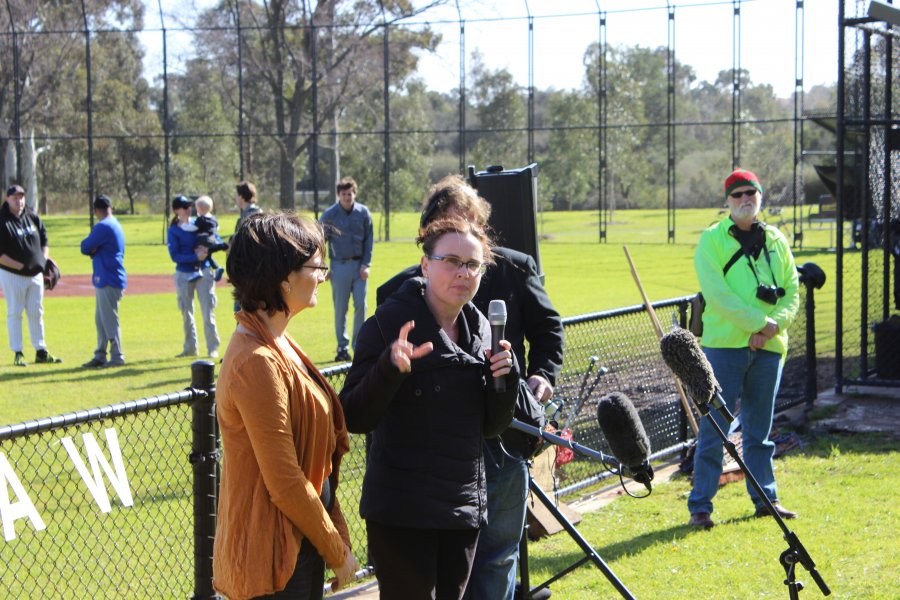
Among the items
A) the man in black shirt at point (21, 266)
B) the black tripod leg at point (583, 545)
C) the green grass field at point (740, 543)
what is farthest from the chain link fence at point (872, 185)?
the man in black shirt at point (21, 266)

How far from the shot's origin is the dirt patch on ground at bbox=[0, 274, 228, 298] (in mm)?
23384

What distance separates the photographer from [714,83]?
324ft

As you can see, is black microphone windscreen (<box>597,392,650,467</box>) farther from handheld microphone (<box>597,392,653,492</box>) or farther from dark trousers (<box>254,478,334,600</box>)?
dark trousers (<box>254,478,334,600</box>)

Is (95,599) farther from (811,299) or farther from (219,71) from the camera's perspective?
(219,71)

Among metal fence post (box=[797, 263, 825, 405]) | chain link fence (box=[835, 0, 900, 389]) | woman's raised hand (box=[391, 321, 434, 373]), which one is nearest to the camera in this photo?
woman's raised hand (box=[391, 321, 434, 373])

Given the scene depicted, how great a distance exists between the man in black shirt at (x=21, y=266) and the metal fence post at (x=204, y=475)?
867cm

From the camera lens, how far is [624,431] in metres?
3.70

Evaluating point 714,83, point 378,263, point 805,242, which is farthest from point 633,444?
point 714,83

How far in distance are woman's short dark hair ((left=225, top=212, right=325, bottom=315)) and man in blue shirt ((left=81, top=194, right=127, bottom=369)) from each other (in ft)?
33.0

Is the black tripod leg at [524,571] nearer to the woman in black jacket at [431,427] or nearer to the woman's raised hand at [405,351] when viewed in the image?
the woman in black jacket at [431,427]

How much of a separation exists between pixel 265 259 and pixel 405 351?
1.58 feet

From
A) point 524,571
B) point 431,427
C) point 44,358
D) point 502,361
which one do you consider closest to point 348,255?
point 44,358

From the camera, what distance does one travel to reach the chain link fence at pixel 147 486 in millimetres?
4223

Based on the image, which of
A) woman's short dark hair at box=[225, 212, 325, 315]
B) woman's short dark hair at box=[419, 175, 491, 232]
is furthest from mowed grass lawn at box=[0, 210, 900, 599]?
woman's short dark hair at box=[225, 212, 325, 315]
